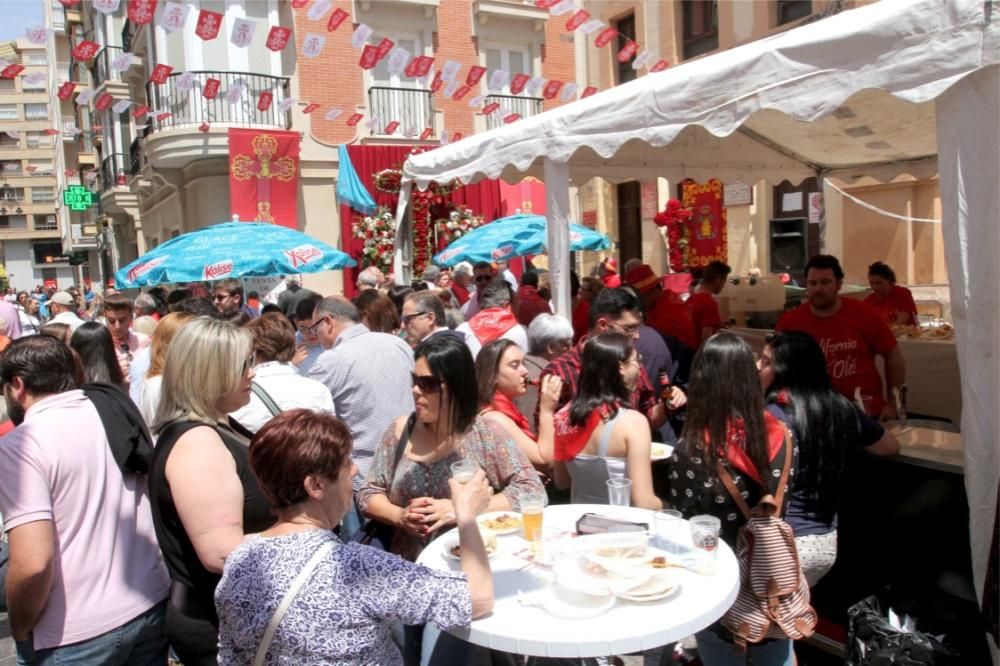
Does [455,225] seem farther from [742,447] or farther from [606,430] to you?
[742,447]

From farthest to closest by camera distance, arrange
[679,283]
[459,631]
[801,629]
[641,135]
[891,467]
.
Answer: [679,283] < [641,135] < [891,467] < [801,629] < [459,631]

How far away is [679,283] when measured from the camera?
397 inches

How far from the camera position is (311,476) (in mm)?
1818

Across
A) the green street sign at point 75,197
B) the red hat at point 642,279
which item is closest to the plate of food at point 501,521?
the red hat at point 642,279

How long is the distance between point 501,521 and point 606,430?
2.03 ft

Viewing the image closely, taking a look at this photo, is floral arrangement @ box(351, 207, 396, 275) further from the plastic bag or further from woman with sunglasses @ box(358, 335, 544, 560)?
the plastic bag

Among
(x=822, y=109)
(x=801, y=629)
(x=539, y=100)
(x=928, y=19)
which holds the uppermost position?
(x=539, y=100)

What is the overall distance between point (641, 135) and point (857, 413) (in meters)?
2.53

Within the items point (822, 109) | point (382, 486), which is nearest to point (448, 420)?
point (382, 486)

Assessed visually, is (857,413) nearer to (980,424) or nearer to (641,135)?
(980,424)

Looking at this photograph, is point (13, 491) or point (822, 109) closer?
point (13, 491)

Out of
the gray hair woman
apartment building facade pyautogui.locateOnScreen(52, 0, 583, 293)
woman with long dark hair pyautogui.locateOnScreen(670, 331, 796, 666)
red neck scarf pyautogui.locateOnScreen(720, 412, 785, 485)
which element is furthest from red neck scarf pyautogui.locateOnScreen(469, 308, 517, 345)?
apartment building facade pyautogui.locateOnScreen(52, 0, 583, 293)

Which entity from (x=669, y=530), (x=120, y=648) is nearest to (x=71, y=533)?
(x=120, y=648)

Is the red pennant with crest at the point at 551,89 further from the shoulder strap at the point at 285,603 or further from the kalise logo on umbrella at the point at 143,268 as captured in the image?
the shoulder strap at the point at 285,603
